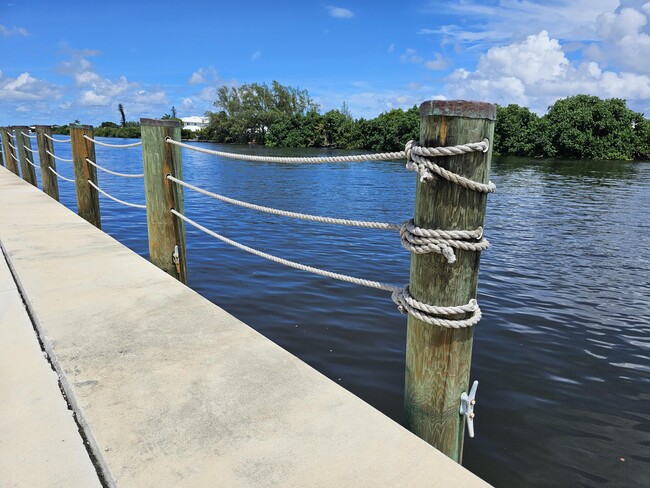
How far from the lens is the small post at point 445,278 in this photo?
1742 millimetres

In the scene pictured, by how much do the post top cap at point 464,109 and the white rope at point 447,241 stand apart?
42 cm

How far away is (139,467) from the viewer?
163 cm

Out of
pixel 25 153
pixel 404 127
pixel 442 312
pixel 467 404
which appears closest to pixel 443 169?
pixel 442 312

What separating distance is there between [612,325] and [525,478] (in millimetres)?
3396

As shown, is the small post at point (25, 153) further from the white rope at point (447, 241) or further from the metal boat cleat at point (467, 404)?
the metal boat cleat at point (467, 404)

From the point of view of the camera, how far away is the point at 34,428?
1.87 m

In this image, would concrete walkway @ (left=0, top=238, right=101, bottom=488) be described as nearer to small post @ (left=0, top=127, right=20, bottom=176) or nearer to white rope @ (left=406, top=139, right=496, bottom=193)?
white rope @ (left=406, top=139, right=496, bottom=193)

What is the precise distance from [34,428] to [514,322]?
4960 mm

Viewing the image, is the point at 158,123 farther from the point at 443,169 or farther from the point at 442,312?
the point at 442,312

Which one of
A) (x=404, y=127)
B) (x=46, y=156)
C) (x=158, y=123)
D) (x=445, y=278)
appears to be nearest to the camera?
(x=445, y=278)

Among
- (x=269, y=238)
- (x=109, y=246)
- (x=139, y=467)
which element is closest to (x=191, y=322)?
(x=139, y=467)

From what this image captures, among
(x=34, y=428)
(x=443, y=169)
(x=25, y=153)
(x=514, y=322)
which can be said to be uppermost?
(x=443, y=169)

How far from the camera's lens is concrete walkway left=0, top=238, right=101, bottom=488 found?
162 cm

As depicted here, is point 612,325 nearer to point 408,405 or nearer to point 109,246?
point 408,405
